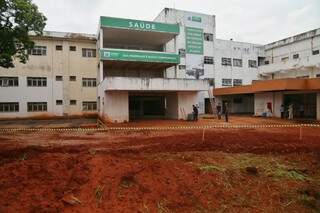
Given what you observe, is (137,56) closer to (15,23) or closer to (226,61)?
(15,23)

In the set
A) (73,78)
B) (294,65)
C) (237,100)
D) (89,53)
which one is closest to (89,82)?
(73,78)

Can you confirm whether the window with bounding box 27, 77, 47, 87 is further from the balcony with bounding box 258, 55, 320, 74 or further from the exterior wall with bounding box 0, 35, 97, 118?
the balcony with bounding box 258, 55, 320, 74

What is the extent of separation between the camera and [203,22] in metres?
35.6

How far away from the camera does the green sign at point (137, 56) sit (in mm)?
23172

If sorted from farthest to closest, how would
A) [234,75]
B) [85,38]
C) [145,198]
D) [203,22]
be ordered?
[234,75]
[203,22]
[85,38]
[145,198]

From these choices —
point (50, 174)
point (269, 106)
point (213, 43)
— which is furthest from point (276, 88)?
point (50, 174)

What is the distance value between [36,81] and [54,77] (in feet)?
6.17

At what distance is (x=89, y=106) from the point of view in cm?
3141

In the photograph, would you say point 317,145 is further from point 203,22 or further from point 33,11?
point 203,22

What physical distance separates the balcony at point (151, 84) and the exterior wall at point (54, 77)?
9181 millimetres

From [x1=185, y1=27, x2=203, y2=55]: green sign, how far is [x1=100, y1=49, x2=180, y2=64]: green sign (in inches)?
387

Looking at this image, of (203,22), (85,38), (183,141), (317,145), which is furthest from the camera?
(203,22)

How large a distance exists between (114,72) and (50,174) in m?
22.4

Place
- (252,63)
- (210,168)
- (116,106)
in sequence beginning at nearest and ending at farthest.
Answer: (210,168) < (116,106) < (252,63)
